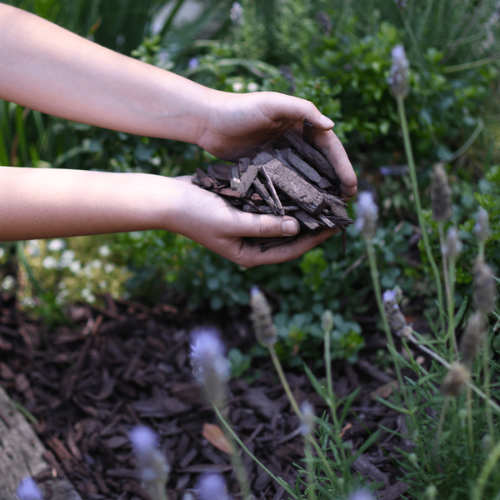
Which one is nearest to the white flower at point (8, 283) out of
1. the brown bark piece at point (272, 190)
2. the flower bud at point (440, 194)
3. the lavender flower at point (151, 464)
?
the brown bark piece at point (272, 190)

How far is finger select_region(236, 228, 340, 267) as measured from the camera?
1.41 m

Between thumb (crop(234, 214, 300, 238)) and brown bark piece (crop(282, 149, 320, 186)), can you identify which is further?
brown bark piece (crop(282, 149, 320, 186))

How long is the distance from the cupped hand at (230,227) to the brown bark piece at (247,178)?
0.07 metres

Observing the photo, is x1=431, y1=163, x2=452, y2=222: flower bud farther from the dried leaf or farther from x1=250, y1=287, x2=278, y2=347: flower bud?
the dried leaf

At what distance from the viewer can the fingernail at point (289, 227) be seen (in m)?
1.32

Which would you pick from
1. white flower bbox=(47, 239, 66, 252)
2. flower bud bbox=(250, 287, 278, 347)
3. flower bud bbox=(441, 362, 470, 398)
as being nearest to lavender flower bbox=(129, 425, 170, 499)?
flower bud bbox=(250, 287, 278, 347)

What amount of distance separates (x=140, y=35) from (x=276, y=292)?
6.48 ft

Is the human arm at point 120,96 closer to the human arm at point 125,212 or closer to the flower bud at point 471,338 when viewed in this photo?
the human arm at point 125,212

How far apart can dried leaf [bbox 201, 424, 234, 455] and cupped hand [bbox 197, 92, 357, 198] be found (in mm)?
1007

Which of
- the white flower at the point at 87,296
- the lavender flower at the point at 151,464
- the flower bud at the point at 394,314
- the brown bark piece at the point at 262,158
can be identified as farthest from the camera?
the white flower at the point at 87,296

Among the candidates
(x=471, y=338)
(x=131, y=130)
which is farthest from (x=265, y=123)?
(x=471, y=338)

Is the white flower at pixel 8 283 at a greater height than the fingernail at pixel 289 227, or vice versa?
the fingernail at pixel 289 227

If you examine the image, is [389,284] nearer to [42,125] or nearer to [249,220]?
[249,220]

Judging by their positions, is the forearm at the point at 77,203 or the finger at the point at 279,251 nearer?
the forearm at the point at 77,203
